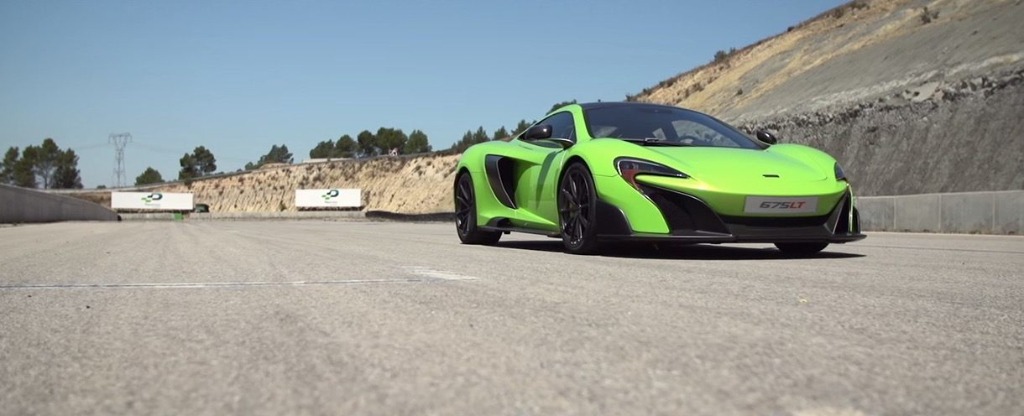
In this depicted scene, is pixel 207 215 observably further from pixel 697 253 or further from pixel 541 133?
pixel 697 253

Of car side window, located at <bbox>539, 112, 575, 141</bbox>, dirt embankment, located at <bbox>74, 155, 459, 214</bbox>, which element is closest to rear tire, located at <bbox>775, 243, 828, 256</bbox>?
car side window, located at <bbox>539, 112, 575, 141</bbox>

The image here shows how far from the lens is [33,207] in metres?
31.5

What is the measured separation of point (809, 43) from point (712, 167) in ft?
131

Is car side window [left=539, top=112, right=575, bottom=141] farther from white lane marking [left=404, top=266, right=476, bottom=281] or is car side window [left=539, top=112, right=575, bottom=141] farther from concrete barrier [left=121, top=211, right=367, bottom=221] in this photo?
concrete barrier [left=121, top=211, right=367, bottom=221]

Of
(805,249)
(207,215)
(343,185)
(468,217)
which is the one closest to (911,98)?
(468,217)

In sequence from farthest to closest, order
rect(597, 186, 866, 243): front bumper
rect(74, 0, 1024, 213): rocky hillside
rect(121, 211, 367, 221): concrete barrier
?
rect(121, 211, 367, 221): concrete barrier
rect(74, 0, 1024, 213): rocky hillside
rect(597, 186, 866, 243): front bumper

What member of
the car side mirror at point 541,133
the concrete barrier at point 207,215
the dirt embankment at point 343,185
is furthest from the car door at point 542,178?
the concrete barrier at point 207,215

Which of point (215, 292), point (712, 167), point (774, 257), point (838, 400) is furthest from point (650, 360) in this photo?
point (774, 257)

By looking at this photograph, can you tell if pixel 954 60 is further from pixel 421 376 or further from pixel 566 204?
pixel 421 376

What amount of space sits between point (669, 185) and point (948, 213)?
1036 centimetres

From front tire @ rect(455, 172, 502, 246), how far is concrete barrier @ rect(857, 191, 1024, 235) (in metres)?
8.63

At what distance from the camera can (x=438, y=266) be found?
6.02m

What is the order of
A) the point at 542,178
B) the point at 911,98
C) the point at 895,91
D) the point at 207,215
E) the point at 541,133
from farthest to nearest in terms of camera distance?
1. the point at 207,215
2. the point at 895,91
3. the point at 911,98
4. the point at 542,178
5. the point at 541,133

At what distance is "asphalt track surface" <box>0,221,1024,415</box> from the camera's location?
6.69 feet
